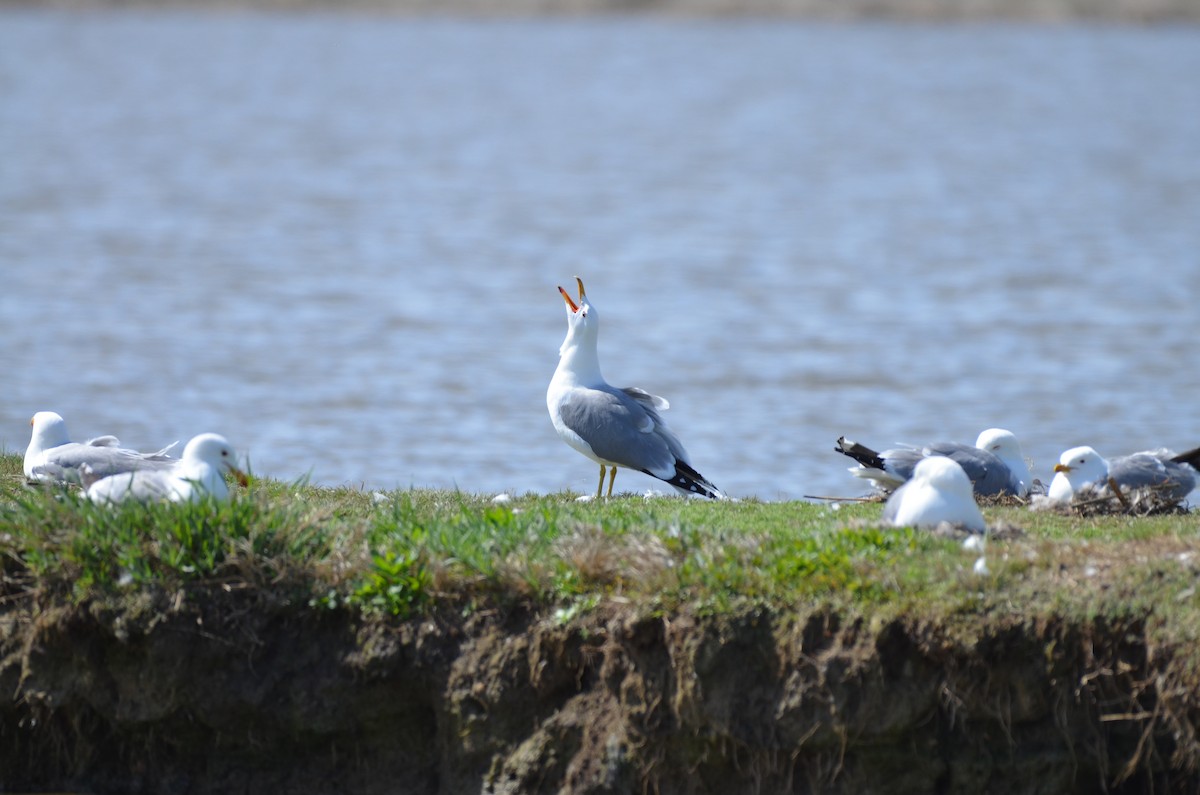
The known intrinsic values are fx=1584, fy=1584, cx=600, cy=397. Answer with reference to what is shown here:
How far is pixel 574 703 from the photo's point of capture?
20.9ft

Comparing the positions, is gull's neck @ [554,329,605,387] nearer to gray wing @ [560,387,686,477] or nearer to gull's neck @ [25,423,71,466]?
gray wing @ [560,387,686,477]

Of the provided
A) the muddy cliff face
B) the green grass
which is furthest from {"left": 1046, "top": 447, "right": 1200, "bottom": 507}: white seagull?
the muddy cliff face

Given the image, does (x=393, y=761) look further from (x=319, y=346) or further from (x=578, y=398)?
(x=319, y=346)

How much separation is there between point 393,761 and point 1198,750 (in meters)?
3.23

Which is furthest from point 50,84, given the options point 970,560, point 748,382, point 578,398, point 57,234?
point 970,560

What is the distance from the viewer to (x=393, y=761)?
674 cm

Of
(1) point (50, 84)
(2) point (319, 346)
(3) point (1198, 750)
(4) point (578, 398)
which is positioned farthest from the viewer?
(1) point (50, 84)

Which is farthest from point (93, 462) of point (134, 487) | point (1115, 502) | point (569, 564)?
point (1115, 502)

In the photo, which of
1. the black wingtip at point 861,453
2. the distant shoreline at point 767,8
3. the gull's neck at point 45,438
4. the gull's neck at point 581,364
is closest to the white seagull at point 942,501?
the black wingtip at point 861,453

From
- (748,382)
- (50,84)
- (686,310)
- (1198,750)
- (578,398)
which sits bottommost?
(1198,750)

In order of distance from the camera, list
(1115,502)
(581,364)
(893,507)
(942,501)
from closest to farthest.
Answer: (942,501) → (893,507) → (1115,502) → (581,364)

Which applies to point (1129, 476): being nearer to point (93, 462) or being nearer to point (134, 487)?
point (134, 487)

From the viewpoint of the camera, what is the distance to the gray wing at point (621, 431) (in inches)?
342

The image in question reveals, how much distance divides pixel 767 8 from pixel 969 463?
48752mm
